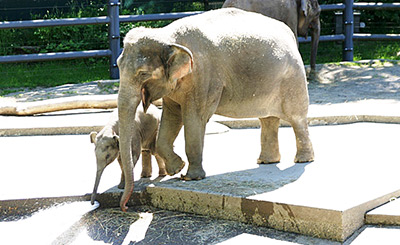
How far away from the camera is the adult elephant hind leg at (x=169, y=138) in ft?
16.3

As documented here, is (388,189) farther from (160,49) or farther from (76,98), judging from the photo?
(76,98)

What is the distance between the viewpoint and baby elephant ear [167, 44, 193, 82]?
4414 mm

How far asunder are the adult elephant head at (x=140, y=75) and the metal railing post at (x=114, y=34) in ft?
23.0

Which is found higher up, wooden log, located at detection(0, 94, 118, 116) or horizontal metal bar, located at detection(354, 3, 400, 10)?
horizontal metal bar, located at detection(354, 3, 400, 10)

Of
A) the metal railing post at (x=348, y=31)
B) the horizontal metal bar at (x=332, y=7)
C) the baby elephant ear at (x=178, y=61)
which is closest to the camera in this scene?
the baby elephant ear at (x=178, y=61)

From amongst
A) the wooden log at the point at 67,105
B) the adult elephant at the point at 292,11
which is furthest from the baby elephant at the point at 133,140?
the adult elephant at the point at 292,11

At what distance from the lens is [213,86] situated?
4.91 metres

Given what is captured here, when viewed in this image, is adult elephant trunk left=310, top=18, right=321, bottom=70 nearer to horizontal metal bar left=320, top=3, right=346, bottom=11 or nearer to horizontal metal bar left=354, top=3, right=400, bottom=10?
horizontal metal bar left=320, top=3, right=346, bottom=11

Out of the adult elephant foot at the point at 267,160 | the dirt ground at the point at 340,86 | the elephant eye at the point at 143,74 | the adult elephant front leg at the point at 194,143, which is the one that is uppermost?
the elephant eye at the point at 143,74

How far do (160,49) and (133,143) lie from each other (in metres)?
0.76

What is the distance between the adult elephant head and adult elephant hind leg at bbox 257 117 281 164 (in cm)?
130

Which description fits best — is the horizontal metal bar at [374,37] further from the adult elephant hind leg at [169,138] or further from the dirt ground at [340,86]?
the adult elephant hind leg at [169,138]

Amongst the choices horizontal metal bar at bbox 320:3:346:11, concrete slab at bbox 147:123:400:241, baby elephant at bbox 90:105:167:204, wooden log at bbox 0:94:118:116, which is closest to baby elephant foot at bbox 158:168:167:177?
baby elephant at bbox 90:105:167:204

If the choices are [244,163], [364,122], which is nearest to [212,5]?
[364,122]
